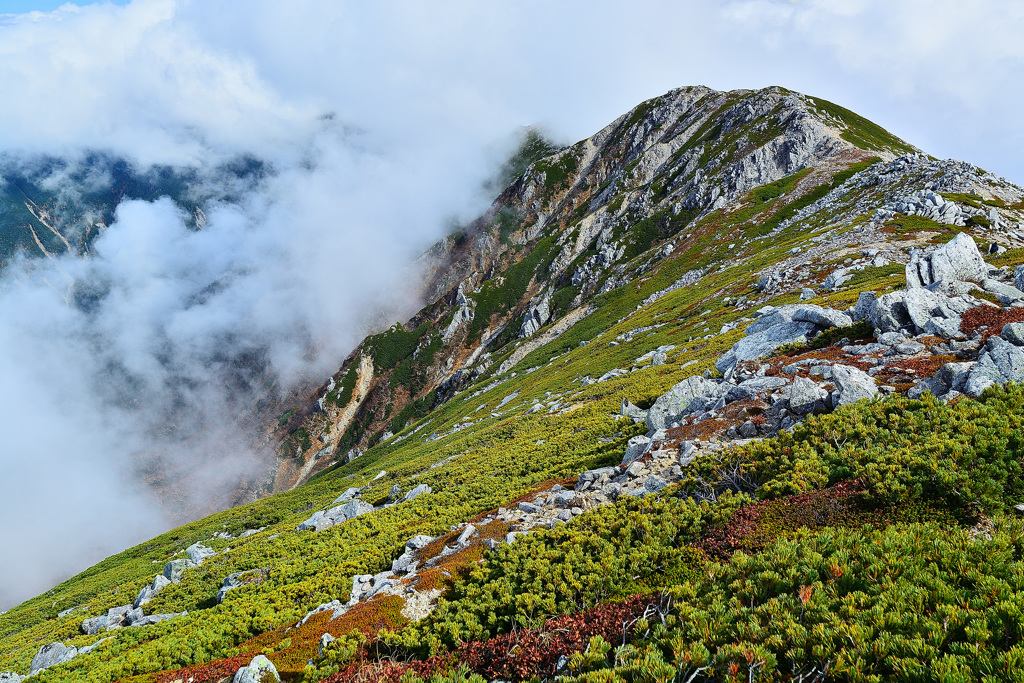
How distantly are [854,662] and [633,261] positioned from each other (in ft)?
374

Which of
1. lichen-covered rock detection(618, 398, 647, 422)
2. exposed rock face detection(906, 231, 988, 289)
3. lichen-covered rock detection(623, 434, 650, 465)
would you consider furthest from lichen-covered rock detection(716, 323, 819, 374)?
lichen-covered rock detection(623, 434, 650, 465)

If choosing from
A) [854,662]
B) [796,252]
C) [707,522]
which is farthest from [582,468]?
[796,252]

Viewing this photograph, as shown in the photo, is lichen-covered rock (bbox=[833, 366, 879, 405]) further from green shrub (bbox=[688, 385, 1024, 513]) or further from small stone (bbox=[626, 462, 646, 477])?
small stone (bbox=[626, 462, 646, 477])

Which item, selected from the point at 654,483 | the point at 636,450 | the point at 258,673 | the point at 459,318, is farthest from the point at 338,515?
the point at 459,318

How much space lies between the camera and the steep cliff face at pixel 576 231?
375 ft

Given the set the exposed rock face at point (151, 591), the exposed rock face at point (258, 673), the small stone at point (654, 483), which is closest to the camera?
the exposed rock face at point (258, 673)

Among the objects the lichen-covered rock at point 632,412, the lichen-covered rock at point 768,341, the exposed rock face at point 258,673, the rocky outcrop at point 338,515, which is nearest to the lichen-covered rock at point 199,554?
the rocky outcrop at point 338,515

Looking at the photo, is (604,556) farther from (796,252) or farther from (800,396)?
(796,252)

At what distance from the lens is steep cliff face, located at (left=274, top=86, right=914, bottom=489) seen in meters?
114

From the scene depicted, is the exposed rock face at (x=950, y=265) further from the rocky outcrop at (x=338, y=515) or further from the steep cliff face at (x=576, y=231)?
the steep cliff face at (x=576, y=231)

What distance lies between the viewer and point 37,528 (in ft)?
513

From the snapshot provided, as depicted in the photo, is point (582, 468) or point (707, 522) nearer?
point (707, 522)

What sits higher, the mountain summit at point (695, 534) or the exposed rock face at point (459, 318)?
the exposed rock face at point (459, 318)

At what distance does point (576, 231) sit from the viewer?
142375 millimetres
